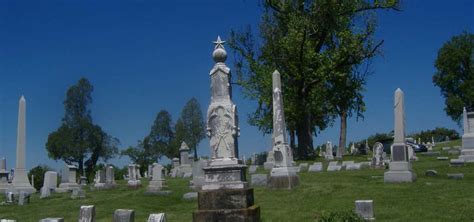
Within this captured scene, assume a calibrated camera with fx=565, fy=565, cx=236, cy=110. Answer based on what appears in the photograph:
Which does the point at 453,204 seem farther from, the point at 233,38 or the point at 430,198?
the point at 233,38

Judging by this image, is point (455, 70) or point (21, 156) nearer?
point (21, 156)

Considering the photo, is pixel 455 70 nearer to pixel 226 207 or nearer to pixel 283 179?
pixel 283 179

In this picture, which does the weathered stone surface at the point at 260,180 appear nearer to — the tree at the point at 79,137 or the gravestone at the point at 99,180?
the gravestone at the point at 99,180

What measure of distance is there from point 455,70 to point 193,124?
3099cm

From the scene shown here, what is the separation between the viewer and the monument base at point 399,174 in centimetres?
1845

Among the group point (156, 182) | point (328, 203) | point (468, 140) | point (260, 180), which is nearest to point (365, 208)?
point (328, 203)

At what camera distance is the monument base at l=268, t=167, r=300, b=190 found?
18.0m

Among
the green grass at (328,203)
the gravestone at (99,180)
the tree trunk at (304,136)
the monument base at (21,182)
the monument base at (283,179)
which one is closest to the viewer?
the green grass at (328,203)

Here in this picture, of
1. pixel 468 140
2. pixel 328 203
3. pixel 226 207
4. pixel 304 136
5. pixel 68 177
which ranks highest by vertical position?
pixel 304 136

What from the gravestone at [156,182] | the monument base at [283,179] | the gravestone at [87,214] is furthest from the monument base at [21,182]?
the gravestone at [87,214]

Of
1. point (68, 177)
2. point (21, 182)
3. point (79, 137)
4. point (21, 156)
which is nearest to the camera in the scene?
point (68, 177)

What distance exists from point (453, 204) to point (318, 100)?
21832 mm

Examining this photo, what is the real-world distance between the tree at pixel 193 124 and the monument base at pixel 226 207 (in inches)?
2118

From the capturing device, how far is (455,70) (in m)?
64.6
